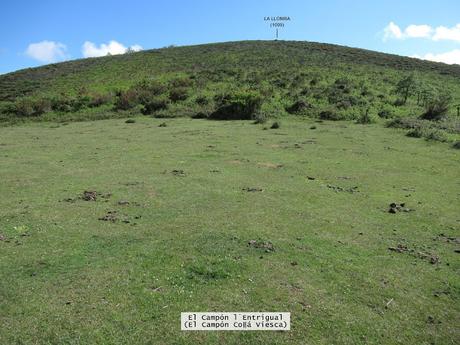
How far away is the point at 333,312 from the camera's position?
7.64 meters

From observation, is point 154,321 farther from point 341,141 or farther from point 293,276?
point 341,141

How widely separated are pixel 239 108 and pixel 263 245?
26.9 metres

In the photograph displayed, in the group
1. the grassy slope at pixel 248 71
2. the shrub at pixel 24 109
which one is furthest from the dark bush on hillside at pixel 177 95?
the shrub at pixel 24 109

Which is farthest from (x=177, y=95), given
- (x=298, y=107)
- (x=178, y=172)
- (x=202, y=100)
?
(x=178, y=172)

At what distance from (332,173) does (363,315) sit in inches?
445

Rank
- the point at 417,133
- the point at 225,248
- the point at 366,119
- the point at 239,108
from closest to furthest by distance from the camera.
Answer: the point at 225,248, the point at 417,133, the point at 366,119, the point at 239,108

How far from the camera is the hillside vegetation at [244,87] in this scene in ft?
122

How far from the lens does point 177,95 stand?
42688 millimetres

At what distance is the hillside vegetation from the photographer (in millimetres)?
37281

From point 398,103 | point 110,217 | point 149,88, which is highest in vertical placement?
point 149,88

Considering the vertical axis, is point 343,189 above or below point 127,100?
below

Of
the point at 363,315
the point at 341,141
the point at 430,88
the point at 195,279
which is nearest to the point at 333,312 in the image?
the point at 363,315

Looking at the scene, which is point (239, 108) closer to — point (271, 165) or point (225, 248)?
point (271, 165)
